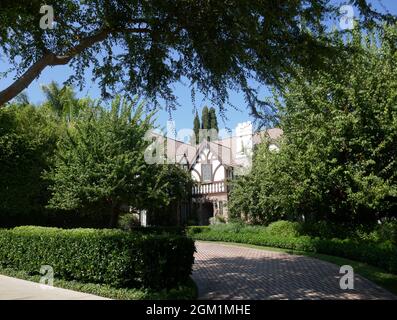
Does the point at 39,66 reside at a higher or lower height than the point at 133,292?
higher

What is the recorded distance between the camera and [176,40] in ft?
25.9

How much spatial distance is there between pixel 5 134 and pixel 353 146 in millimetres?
17575

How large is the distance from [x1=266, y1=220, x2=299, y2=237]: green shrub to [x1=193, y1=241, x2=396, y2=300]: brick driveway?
4319 mm

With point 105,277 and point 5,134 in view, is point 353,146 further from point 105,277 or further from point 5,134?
point 5,134

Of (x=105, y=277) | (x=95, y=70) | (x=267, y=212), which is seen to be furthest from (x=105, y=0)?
Result: (x=267, y=212)

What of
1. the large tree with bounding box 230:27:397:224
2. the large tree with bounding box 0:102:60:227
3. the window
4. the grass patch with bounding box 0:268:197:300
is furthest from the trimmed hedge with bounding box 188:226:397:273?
the large tree with bounding box 0:102:60:227

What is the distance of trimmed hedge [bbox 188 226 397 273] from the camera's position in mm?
14133

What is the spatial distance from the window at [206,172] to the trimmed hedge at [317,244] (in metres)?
8.97

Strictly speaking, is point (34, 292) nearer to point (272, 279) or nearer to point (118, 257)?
point (118, 257)

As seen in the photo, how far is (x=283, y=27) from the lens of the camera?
6.89 metres

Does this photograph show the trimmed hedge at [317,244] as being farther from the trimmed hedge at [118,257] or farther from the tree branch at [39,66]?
the tree branch at [39,66]

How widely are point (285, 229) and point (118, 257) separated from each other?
46.1ft

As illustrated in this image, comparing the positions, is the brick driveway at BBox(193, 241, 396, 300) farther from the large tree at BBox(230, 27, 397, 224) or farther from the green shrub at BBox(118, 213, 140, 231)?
the green shrub at BBox(118, 213, 140, 231)

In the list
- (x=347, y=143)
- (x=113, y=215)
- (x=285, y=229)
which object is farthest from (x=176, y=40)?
(x=113, y=215)
